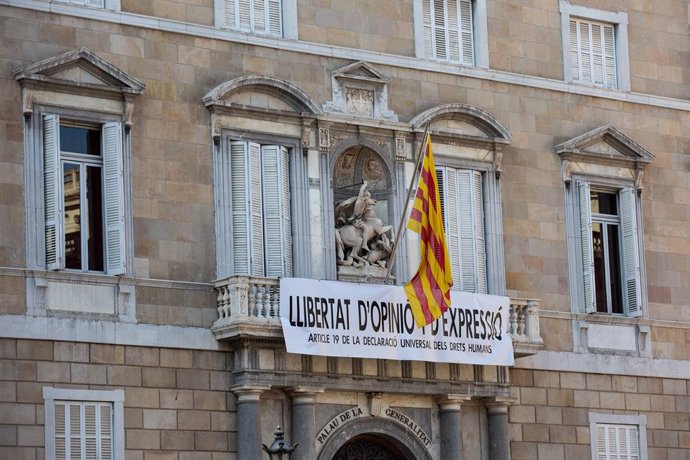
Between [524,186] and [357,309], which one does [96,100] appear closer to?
[357,309]

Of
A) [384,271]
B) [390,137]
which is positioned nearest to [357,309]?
[384,271]

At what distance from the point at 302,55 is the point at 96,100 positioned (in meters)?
4.30

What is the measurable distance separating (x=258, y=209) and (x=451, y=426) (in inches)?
205

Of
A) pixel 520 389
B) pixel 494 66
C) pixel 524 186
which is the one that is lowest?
pixel 520 389

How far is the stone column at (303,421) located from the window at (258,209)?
2075 mm

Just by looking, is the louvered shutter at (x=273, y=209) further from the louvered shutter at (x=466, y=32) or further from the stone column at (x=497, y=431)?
the louvered shutter at (x=466, y=32)

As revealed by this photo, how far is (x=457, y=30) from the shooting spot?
37.2m

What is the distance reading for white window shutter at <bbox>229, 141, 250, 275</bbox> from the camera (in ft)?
109

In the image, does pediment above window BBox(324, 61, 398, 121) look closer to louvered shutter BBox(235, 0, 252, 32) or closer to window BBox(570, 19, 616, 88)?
louvered shutter BBox(235, 0, 252, 32)

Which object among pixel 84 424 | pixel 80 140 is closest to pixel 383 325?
pixel 84 424

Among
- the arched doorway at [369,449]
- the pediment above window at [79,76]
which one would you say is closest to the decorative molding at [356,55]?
the pediment above window at [79,76]

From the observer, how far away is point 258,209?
33688 millimetres

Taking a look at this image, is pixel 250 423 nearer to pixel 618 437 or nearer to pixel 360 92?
pixel 360 92

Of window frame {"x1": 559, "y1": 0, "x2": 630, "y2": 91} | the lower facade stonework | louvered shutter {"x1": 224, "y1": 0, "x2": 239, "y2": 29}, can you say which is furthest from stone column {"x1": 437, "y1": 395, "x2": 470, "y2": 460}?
louvered shutter {"x1": 224, "y1": 0, "x2": 239, "y2": 29}
